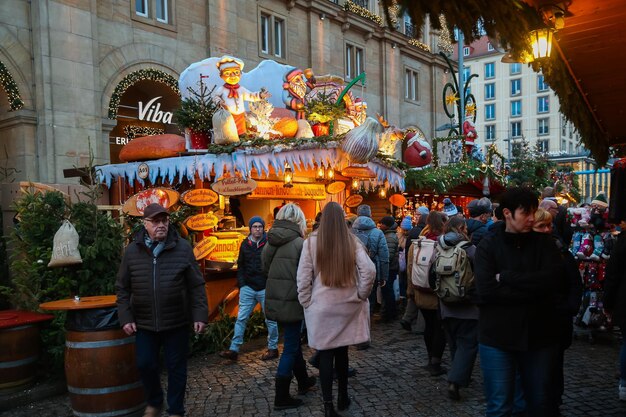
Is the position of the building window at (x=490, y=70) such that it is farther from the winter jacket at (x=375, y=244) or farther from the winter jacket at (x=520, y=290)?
the winter jacket at (x=520, y=290)

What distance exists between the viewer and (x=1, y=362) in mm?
5176

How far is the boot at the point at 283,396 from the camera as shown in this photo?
4.79 m

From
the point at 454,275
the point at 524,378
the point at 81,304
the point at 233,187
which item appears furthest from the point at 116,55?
the point at 524,378

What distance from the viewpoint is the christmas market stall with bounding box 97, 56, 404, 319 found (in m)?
7.71

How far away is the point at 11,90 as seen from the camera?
12367 millimetres

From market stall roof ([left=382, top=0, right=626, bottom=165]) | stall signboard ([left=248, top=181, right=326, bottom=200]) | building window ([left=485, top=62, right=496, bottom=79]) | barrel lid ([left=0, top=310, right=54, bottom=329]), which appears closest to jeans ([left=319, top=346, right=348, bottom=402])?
market stall roof ([left=382, top=0, right=626, bottom=165])

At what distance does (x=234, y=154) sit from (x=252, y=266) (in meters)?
2.34

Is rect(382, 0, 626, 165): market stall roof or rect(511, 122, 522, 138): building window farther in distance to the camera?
rect(511, 122, 522, 138): building window

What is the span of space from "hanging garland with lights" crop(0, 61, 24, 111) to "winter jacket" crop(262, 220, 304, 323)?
10209mm

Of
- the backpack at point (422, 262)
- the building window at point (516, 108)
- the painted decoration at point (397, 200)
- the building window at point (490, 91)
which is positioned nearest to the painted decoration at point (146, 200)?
the backpack at point (422, 262)

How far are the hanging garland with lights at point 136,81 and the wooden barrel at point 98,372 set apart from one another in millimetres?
10811

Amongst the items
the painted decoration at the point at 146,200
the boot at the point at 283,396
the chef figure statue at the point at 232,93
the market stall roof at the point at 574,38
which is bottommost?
the boot at the point at 283,396

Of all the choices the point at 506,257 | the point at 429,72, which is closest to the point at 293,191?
the point at 506,257

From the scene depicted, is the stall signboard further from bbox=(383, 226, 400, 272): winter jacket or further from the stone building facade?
the stone building facade
